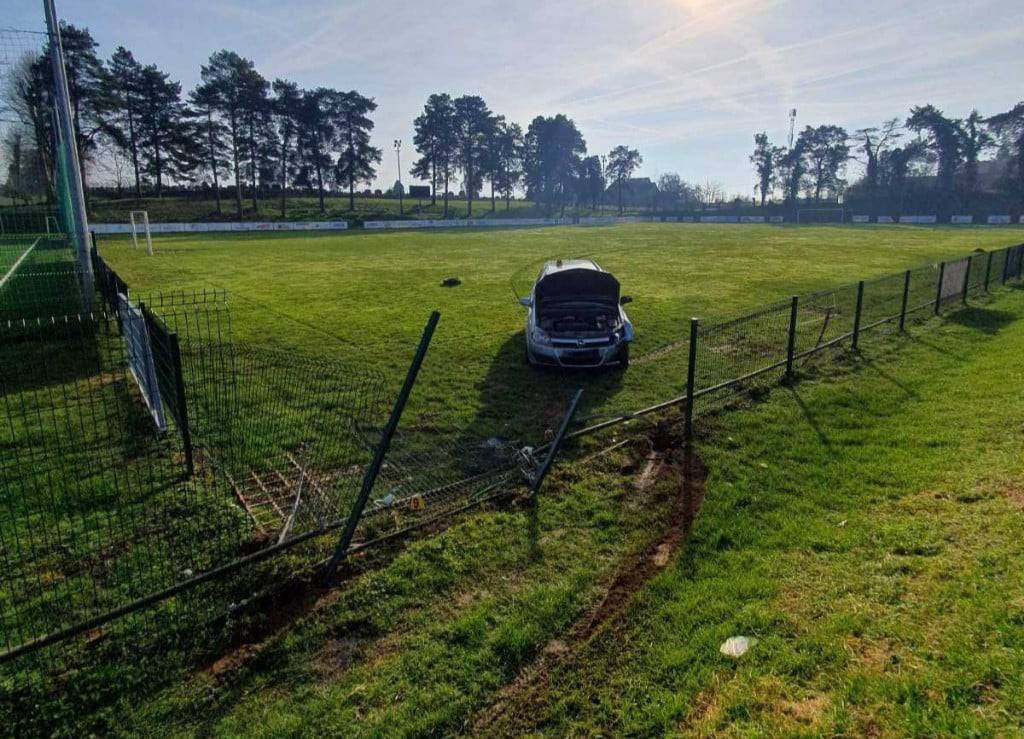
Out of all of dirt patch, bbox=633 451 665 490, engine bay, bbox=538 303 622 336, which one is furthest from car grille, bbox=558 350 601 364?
dirt patch, bbox=633 451 665 490

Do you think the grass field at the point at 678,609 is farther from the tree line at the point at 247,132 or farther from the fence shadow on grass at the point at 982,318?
the tree line at the point at 247,132

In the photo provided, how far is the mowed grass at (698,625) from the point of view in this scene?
3.25 meters

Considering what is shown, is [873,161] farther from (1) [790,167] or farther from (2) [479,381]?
(2) [479,381]

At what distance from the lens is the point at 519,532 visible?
17.1ft

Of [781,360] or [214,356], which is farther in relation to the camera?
[214,356]

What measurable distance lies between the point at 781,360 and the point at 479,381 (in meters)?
5.24

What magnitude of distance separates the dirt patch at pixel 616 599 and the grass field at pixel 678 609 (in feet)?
0.07

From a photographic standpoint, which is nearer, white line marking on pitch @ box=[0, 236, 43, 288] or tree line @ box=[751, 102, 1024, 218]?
white line marking on pitch @ box=[0, 236, 43, 288]

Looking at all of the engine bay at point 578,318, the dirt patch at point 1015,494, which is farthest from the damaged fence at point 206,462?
the dirt patch at point 1015,494

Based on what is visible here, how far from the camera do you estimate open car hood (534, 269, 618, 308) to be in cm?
1052

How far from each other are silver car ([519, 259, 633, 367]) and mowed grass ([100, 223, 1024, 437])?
37 cm

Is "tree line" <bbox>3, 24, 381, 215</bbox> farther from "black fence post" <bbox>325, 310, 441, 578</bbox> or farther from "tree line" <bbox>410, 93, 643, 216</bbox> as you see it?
"black fence post" <bbox>325, 310, 441, 578</bbox>

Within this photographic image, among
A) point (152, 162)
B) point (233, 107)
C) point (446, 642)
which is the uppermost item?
point (233, 107)

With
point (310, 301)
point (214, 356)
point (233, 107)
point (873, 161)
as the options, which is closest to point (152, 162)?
point (233, 107)
